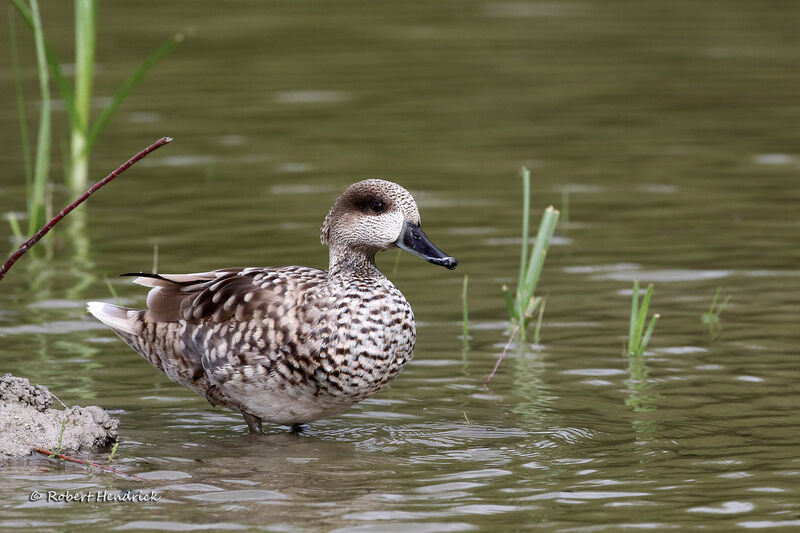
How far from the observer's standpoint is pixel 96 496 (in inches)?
236

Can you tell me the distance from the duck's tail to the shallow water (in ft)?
1.41

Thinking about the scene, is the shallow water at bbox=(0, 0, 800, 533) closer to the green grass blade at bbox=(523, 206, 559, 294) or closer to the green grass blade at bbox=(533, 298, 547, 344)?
the green grass blade at bbox=(533, 298, 547, 344)

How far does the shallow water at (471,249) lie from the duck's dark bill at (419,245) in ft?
2.69

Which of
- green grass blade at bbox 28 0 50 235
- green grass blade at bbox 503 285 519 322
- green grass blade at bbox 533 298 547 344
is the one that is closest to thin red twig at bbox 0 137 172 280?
green grass blade at bbox 503 285 519 322

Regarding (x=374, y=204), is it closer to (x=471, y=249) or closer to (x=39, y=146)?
(x=471, y=249)

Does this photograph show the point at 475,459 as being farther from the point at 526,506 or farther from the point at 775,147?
the point at 775,147

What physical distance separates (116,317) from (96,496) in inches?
58.6

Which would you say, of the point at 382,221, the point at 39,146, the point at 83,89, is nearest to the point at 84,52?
the point at 83,89

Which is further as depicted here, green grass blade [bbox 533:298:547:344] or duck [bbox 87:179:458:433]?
green grass blade [bbox 533:298:547:344]

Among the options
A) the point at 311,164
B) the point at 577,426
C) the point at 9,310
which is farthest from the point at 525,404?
the point at 311,164

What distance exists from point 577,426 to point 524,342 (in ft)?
4.96

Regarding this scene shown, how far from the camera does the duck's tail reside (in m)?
7.26

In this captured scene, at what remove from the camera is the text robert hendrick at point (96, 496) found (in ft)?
19.5

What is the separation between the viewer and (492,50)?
17234 mm
